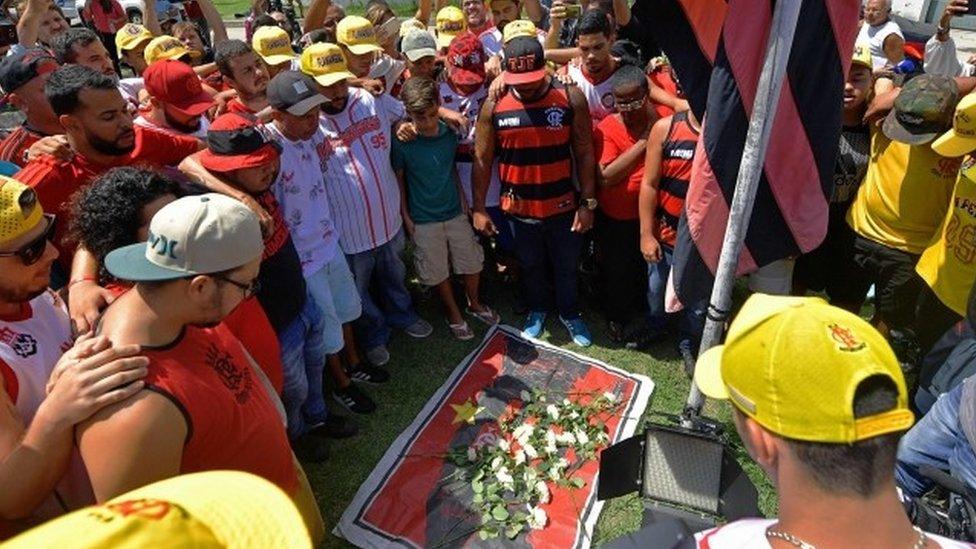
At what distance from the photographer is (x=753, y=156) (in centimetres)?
262

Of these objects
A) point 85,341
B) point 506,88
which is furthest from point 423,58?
point 85,341

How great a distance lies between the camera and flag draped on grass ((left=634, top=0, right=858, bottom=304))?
104 inches

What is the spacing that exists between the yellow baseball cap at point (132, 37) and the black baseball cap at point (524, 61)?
4.01 m

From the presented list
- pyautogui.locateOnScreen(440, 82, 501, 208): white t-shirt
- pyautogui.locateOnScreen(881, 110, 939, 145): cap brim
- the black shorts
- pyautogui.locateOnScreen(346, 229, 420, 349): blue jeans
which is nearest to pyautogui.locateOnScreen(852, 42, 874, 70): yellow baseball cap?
pyautogui.locateOnScreen(881, 110, 939, 145): cap brim

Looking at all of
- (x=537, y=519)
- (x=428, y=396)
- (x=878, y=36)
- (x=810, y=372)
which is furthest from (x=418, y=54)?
(x=878, y=36)

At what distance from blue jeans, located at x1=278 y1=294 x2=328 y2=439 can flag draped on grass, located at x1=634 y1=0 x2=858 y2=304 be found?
6.61 ft

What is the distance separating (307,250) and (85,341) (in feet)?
6.16

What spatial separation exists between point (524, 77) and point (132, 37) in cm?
431

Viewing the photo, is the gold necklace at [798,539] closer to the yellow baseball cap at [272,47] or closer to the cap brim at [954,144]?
the cap brim at [954,144]

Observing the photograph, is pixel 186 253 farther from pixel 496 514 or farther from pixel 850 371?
pixel 496 514

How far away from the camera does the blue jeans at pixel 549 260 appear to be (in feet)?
15.1

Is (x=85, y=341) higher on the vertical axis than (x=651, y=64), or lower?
higher

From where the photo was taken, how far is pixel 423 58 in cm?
494

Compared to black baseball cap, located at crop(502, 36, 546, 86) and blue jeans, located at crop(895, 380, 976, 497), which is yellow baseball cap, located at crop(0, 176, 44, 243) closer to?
black baseball cap, located at crop(502, 36, 546, 86)
